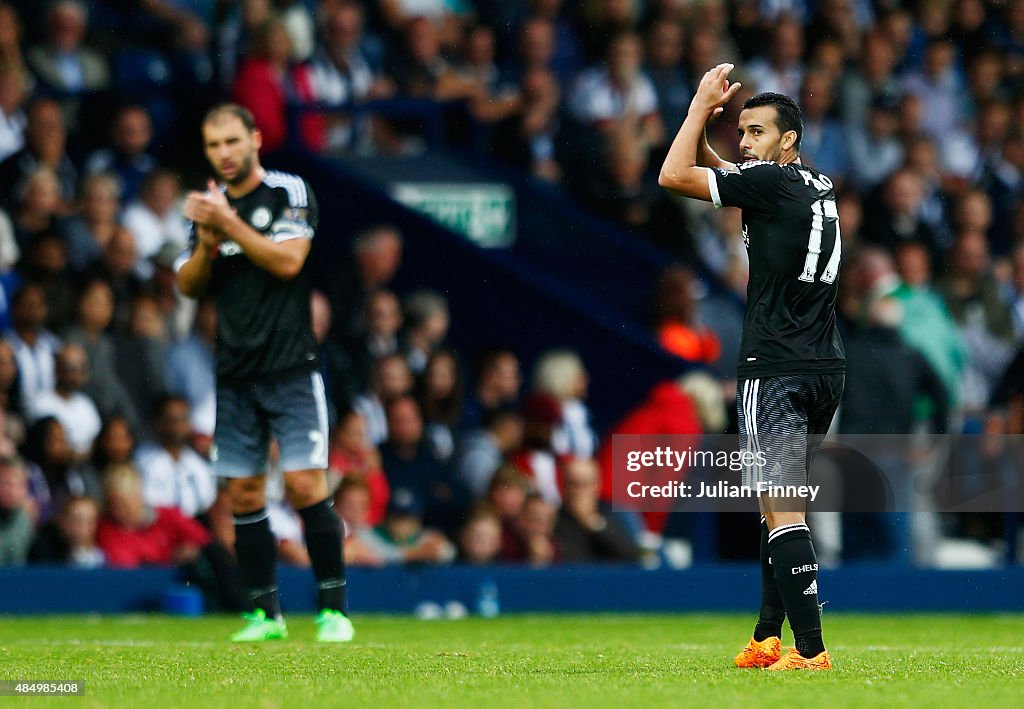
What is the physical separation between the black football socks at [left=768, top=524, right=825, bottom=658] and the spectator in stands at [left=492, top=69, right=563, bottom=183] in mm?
8728

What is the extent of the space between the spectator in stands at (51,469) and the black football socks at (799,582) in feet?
18.5

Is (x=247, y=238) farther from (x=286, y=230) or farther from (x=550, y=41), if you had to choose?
(x=550, y=41)

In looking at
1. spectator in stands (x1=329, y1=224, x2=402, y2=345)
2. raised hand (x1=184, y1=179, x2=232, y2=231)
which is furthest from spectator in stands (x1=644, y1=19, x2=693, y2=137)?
raised hand (x1=184, y1=179, x2=232, y2=231)

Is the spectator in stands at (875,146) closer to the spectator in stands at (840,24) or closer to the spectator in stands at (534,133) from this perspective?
the spectator in stands at (840,24)

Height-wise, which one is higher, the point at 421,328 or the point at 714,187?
the point at 714,187

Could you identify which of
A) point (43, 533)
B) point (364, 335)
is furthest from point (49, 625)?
point (364, 335)

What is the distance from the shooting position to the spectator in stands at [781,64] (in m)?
17.0

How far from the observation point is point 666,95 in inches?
640

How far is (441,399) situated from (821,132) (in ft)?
18.0

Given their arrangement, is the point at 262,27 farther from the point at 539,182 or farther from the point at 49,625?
the point at 49,625

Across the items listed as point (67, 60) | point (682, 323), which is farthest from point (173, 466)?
point (682, 323)

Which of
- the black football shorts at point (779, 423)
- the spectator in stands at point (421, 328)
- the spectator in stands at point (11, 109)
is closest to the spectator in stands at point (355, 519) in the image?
the spectator in stands at point (421, 328)

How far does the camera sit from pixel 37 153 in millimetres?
12680

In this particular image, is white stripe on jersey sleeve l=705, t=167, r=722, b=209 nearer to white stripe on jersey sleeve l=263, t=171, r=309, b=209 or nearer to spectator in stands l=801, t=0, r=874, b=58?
white stripe on jersey sleeve l=263, t=171, r=309, b=209
